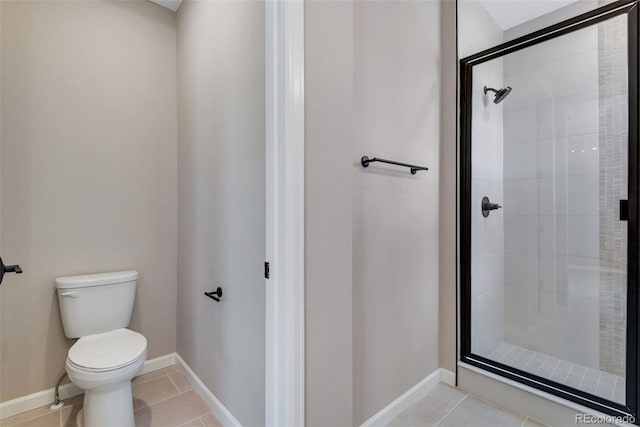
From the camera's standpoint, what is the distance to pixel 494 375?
1.67 metres

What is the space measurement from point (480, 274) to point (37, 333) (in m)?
2.69

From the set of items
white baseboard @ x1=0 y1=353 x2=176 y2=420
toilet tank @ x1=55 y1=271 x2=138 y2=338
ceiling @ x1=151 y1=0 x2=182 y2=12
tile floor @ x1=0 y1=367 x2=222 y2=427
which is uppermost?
ceiling @ x1=151 y1=0 x2=182 y2=12

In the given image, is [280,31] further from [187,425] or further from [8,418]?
[8,418]

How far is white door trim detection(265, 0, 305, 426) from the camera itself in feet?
3.06

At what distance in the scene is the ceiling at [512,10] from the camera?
1.96 meters

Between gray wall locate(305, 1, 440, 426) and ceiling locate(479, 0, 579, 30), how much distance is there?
1.76 feet

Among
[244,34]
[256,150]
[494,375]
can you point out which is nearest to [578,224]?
[494,375]

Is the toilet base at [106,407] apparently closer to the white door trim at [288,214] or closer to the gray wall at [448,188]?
the white door trim at [288,214]

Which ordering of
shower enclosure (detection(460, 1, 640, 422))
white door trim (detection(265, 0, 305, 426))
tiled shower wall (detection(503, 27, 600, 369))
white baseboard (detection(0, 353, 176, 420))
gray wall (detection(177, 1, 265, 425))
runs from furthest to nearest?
tiled shower wall (detection(503, 27, 600, 369))
white baseboard (detection(0, 353, 176, 420))
shower enclosure (detection(460, 1, 640, 422))
gray wall (detection(177, 1, 265, 425))
white door trim (detection(265, 0, 305, 426))

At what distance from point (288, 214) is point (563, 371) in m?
1.92

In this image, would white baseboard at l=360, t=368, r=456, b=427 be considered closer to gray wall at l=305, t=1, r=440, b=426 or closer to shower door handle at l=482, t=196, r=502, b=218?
gray wall at l=305, t=1, r=440, b=426

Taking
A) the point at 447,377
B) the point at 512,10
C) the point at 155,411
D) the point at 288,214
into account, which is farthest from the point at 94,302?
the point at 512,10

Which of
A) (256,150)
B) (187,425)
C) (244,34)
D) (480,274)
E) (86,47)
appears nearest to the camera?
(256,150)

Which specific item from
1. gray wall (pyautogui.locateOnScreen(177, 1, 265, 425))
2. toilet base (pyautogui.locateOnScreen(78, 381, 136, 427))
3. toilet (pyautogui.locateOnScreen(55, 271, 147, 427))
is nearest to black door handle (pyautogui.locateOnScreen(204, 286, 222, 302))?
gray wall (pyautogui.locateOnScreen(177, 1, 265, 425))
